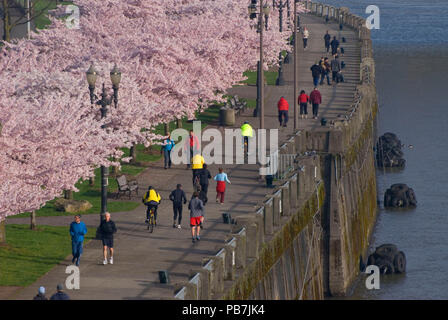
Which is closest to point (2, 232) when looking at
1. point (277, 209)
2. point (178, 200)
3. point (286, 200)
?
point (178, 200)

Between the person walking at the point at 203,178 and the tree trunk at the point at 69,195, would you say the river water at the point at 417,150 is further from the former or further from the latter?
the tree trunk at the point at 69,195

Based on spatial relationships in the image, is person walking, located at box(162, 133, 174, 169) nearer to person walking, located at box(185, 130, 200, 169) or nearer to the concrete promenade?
the concrete promenade

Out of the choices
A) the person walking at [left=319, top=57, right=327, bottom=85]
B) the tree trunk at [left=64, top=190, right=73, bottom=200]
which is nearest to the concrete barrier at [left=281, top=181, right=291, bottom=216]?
the tree trunk at [left=64, top=190, right=73, bottom=200]

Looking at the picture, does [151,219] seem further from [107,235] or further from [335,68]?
[335,68]

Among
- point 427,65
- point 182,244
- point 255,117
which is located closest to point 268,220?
point 182,244

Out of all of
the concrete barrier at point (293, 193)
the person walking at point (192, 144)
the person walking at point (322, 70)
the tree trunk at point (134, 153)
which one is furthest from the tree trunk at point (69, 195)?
the person walking at point (322, 70)

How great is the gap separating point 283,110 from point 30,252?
25090 millimetres

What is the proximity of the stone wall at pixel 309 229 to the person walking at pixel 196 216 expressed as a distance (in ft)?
7.48

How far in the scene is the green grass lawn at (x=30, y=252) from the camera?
114 ft

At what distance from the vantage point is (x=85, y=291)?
3216cm

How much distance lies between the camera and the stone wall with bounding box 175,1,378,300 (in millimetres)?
→ 30992

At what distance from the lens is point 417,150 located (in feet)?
284

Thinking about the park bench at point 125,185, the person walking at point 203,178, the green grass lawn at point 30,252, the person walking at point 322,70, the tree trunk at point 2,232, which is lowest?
the green grass lawn at point 30,252

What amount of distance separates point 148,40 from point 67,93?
14797 mm
